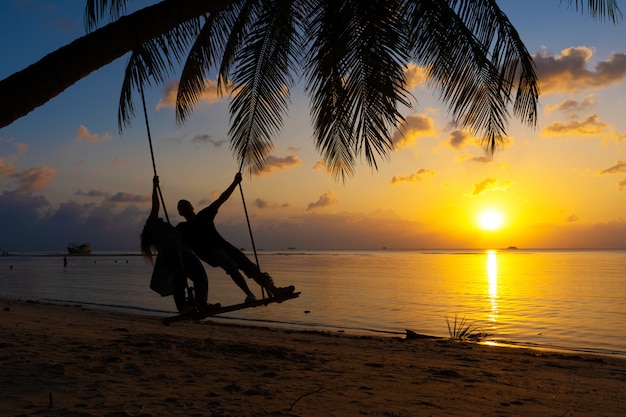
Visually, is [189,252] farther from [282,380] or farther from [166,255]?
[282,380]

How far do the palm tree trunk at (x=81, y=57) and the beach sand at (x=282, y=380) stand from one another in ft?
9.95

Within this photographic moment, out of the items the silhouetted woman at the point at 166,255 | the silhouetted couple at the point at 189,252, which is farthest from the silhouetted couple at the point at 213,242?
the silhouetted woman at the point at 166,255

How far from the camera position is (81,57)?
151 inches

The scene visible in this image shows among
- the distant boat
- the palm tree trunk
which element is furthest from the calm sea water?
the distant boat

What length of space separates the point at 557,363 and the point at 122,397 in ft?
26.6

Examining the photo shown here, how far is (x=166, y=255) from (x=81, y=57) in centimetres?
336

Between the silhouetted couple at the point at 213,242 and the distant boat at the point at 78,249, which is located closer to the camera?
the silhouetted couple at the point at 213,242

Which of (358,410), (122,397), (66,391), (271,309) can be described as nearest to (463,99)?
(358,410)

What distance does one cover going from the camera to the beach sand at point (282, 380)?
5.77 meters

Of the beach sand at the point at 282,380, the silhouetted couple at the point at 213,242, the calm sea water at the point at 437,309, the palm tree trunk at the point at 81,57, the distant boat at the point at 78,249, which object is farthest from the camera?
the distant boat at the point at 78,249

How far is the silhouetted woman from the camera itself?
6.76 metres

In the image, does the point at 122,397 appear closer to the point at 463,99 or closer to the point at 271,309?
the point at 463,99

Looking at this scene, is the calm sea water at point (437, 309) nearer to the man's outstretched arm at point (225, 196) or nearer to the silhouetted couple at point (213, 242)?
the silhouetted couple at point (213, 242)

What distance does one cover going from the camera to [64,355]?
Answer: 8.00 m
